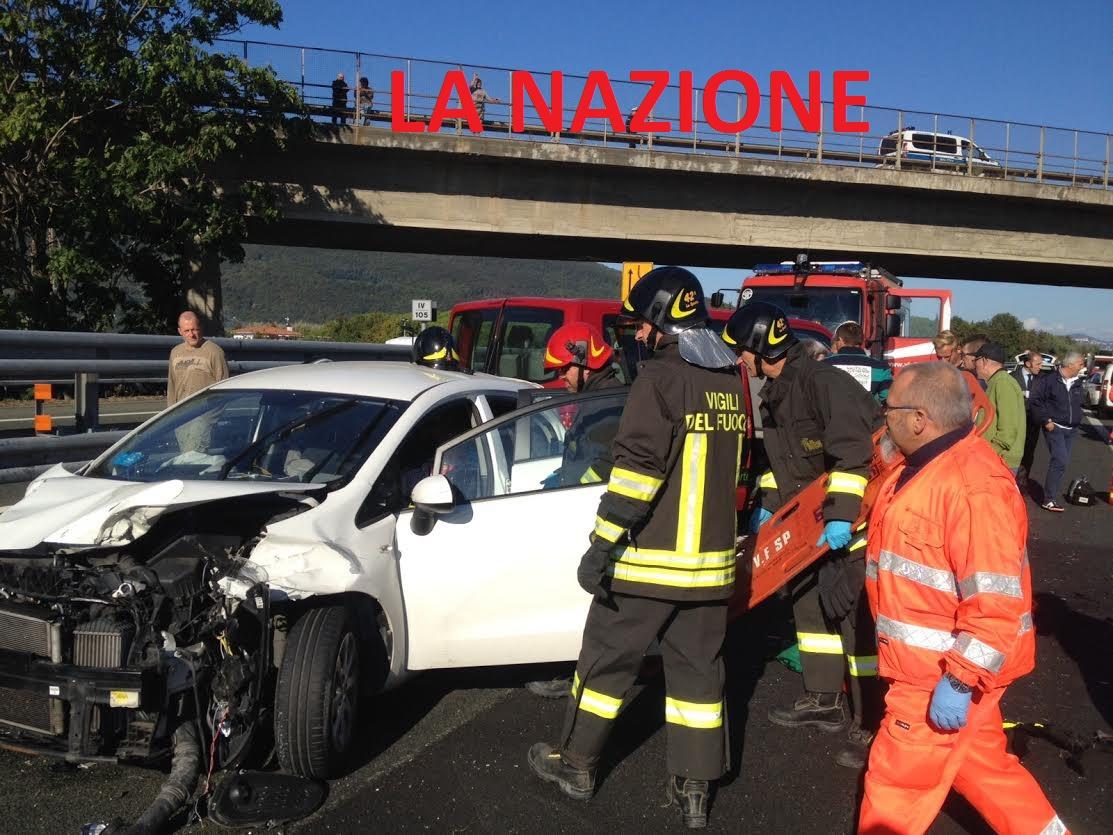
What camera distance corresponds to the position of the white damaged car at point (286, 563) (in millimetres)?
3449

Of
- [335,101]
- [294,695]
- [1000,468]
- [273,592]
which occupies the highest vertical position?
[335,101]

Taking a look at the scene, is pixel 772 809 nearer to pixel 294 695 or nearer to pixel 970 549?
pixel 970 549

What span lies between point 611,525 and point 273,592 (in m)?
1.34

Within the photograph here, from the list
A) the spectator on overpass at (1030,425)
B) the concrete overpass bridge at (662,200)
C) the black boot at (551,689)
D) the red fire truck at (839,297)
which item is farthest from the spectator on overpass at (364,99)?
the black boot at (551,689)

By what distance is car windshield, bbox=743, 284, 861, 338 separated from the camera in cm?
1429

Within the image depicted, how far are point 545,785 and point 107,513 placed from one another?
1.92 meters

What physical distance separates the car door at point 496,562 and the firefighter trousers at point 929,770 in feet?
5.42

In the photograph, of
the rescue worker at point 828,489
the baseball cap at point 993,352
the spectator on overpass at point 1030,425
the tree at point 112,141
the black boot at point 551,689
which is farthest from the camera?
the tree at point 112,141

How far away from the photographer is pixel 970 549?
2.83 metres

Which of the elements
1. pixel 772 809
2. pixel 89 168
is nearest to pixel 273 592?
pixel 772 809

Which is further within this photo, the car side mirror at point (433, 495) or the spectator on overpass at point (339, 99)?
the spectator on overpass at point (339, 99)

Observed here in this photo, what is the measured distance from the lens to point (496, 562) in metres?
4.37

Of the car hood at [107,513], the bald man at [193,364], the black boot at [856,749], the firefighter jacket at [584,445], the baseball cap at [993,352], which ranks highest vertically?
the baseball cap at [993,352]

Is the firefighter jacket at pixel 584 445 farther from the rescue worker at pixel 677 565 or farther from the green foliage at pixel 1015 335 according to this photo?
the green foliage at pixel 1015 335
